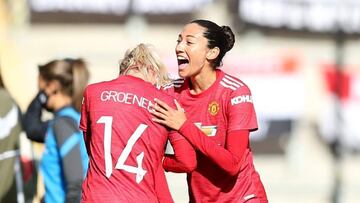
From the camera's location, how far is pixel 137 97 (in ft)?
16.5

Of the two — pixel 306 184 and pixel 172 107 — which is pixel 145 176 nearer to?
pixel 172 107

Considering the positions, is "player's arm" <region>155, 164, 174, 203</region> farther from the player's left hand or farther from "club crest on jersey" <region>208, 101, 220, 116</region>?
"club crest on jersey" <region>208, 101, 220, 116</region>

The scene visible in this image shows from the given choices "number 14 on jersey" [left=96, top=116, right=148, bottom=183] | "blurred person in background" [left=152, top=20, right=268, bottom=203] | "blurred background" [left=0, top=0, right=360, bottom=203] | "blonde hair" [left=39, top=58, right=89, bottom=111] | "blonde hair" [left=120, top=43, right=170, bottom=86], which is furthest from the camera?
"blurred background" [left=0, top=0, right=360, bottom=203]

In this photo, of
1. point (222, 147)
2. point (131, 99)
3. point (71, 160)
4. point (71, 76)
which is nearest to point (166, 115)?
point (131, 99)

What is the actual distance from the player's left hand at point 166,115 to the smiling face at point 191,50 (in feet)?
1.15

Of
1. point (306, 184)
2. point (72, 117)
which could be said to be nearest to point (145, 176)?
point (72, 117)

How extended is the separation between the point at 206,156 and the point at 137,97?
0.46m

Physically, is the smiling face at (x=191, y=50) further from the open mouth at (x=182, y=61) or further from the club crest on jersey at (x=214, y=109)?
the club crest on jersey at (x=214, y=109)

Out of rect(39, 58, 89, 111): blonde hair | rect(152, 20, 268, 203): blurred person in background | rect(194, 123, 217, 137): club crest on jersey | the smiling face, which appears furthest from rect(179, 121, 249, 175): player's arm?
rect(39, 58, 89, 111): blonde hair

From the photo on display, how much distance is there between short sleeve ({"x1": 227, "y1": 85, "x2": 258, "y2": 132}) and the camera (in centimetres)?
530

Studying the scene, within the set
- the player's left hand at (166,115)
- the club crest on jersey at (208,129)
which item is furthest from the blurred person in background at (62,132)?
the player's left hand at (166,115)

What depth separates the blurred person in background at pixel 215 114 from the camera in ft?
17.4

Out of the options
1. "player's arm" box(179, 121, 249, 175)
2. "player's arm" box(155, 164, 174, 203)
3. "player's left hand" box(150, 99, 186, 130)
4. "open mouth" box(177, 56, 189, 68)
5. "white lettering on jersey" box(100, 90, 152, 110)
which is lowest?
"player's arm" box(155, 164, 174, 203)

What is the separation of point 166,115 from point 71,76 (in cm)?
186
